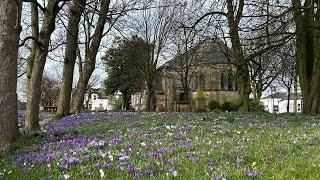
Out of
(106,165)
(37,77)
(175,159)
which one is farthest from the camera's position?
(37,77)

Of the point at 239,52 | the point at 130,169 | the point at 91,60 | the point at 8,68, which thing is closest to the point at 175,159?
the point at 130,169

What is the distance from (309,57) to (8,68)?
70.7 feet

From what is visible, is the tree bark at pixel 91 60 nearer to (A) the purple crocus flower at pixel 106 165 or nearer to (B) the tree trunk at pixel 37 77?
(B) the tree trunk at pixel 37 77

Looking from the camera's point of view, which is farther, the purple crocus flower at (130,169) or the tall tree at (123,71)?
the tall tree at (123,71)

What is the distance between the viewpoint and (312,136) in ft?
28.9

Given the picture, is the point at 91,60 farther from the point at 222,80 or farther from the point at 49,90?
the point at 49,90

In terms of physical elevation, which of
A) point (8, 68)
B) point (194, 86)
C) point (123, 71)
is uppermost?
point (123, 71)

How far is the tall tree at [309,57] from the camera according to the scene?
23609 millimetres

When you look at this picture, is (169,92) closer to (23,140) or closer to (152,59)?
(152,59)

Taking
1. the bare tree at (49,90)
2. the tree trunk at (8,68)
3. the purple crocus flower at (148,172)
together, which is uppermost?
the bare tree at (49,90)

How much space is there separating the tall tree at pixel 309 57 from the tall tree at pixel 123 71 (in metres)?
29.1

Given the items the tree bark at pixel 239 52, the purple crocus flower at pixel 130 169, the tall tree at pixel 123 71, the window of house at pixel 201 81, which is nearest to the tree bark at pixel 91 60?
the tree bark at pixel 239 52

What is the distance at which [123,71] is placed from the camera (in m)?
60.6

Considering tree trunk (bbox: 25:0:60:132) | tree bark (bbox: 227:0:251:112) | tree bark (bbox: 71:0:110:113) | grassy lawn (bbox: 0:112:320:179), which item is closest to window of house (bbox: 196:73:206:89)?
tree bark (bbox: 227:0:251:112)
